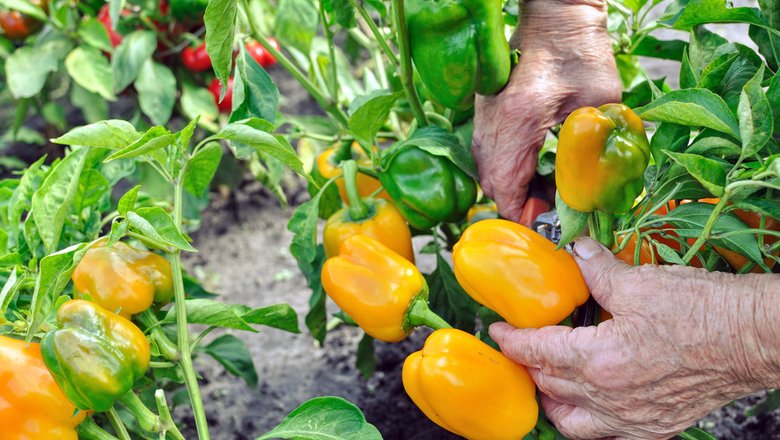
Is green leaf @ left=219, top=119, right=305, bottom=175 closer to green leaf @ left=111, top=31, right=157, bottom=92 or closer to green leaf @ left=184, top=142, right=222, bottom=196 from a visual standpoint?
green leaf @ left=184, top=142, right=222, bottom=196

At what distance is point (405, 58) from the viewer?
4.96ft

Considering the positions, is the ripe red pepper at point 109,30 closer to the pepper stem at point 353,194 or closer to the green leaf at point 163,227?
the pepper stem at point 353,194

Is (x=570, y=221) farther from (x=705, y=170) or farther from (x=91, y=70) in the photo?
(x=91, y=70)

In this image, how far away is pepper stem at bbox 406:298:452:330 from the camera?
1472 millimetres

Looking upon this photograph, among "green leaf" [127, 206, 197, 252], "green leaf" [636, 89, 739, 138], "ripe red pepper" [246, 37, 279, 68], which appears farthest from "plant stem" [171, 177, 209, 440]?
"ripe red pepper" [246, 37, 279, 68]

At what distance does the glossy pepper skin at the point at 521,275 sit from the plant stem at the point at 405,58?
0.35 meters

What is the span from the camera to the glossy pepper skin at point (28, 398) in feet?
3.93

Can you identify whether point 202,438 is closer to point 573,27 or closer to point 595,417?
point 595,417

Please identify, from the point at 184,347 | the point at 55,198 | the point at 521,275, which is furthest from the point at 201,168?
the point at 521,275

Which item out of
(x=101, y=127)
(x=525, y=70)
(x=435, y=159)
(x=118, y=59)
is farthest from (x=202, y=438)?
(x=118, y=59)

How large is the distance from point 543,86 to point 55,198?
3.04 ft

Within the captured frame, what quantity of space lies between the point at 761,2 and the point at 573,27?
0.33 metres

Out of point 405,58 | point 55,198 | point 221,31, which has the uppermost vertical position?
point 221,31

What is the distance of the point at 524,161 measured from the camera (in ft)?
5.01
